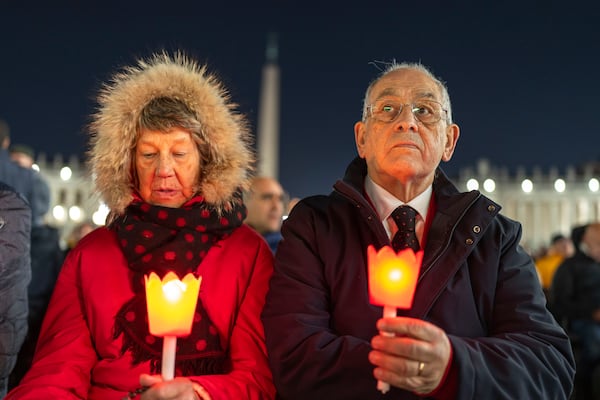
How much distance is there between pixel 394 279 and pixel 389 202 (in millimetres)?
1151

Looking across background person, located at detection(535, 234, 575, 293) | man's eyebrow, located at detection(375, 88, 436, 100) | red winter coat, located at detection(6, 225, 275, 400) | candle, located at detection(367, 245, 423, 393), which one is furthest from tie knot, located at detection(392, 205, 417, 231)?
background person, located at detection(535, 234, 575, 293)

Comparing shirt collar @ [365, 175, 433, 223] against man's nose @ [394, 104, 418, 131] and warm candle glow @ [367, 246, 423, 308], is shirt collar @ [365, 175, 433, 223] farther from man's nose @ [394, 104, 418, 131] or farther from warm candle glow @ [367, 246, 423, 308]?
warm candle glow @ [367, 246, 423, 308]

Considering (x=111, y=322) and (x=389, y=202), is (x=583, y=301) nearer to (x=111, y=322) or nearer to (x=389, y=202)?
(x=389, y=202)

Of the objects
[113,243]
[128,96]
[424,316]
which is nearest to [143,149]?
[128,96]

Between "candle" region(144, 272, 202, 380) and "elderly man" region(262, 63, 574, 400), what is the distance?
26.3 inches

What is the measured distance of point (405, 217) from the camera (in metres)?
2.65

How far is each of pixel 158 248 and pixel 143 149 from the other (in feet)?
1.57

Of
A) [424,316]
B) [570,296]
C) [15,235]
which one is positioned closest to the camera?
[424,316]

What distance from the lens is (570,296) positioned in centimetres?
629

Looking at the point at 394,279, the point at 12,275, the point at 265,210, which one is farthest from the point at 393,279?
the point at 265,210

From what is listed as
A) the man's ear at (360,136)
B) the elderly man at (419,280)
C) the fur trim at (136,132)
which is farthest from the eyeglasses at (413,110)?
the fur trim at (136,132)

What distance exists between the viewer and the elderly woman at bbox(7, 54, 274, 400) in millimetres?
2674

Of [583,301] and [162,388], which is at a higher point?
[583,301]

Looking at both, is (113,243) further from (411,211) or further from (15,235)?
(411,211)
